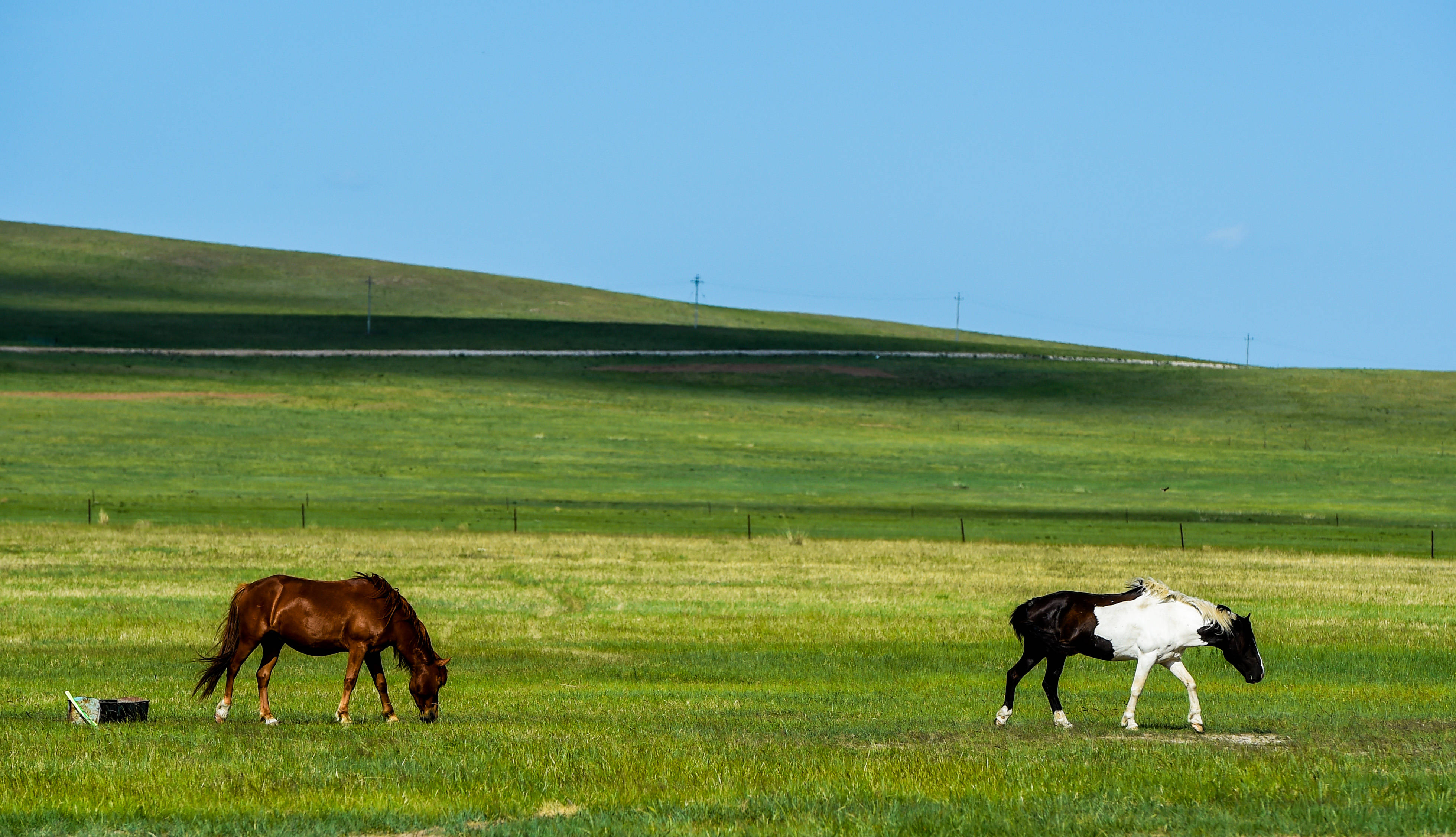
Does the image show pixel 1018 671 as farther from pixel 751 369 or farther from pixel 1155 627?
pixel 751 369

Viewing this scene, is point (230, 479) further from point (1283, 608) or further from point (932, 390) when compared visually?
point (932, 390)

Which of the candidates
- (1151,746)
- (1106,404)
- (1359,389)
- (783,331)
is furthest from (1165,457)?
A: (783,331)

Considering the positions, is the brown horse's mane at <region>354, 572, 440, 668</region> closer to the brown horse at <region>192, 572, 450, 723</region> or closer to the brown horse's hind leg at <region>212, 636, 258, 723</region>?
the brown horse at <region>192, 572, 450, 723</region>

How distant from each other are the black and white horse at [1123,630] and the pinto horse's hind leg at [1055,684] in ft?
0.05

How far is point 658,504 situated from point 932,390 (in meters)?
54.3

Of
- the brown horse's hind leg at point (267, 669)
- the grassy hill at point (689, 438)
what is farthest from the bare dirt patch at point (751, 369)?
the brown horse's hind leg at point (267, 669)

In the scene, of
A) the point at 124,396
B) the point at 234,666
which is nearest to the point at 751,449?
the point at 124,396

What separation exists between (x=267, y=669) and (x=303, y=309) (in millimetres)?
153196

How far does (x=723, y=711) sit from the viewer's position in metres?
18.5

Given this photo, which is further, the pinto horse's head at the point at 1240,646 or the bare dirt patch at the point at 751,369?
the bare dirt patch at the point at 751,369

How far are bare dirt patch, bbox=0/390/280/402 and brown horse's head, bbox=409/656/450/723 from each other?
83.2m

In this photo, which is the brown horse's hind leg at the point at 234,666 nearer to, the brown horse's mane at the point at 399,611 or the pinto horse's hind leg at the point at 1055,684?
the brown horse's mane at the point at 399,611

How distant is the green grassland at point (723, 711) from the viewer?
11.3 m

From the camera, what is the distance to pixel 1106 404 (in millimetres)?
111438
